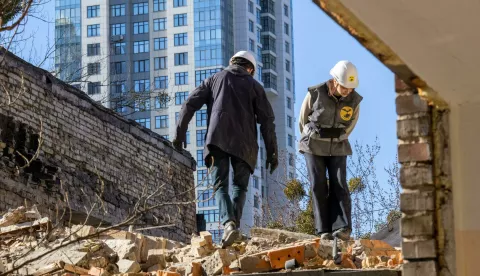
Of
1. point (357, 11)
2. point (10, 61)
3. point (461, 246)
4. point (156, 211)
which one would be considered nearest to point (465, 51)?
point (357, 11)

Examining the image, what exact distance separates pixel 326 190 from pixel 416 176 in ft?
16.2

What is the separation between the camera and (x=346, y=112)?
1105cm

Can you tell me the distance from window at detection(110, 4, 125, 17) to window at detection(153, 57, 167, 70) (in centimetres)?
619

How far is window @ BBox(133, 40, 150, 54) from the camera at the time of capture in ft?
389

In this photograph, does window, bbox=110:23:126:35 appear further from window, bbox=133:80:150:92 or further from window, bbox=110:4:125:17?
window, bbox=133:80:150:92

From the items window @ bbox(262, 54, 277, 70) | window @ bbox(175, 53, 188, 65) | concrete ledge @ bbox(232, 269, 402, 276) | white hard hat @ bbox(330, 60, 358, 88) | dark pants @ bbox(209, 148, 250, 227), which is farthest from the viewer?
window @ bbox(262, 54, 277, 70)

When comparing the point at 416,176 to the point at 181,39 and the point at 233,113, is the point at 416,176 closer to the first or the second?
the point at 233,113

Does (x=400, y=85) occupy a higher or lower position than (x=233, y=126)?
lower

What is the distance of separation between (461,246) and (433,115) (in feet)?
2.24

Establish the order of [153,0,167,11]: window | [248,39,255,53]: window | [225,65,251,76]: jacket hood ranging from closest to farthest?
[225,65,251,76]: jacket hood
[248,39,255,53]: window
[153,0,167,11]: window

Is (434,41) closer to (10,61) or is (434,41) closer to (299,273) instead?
(299,273)

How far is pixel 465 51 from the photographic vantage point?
19.2 feet

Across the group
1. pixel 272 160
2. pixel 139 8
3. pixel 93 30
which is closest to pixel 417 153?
pixel 272 160

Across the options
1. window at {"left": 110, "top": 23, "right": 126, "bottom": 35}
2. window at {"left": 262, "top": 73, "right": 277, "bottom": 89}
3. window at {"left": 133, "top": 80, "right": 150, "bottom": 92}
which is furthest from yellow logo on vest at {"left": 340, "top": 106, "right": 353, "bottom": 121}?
window at {"left": 262, "top": 73, "right": 277, "bottom": 89}
